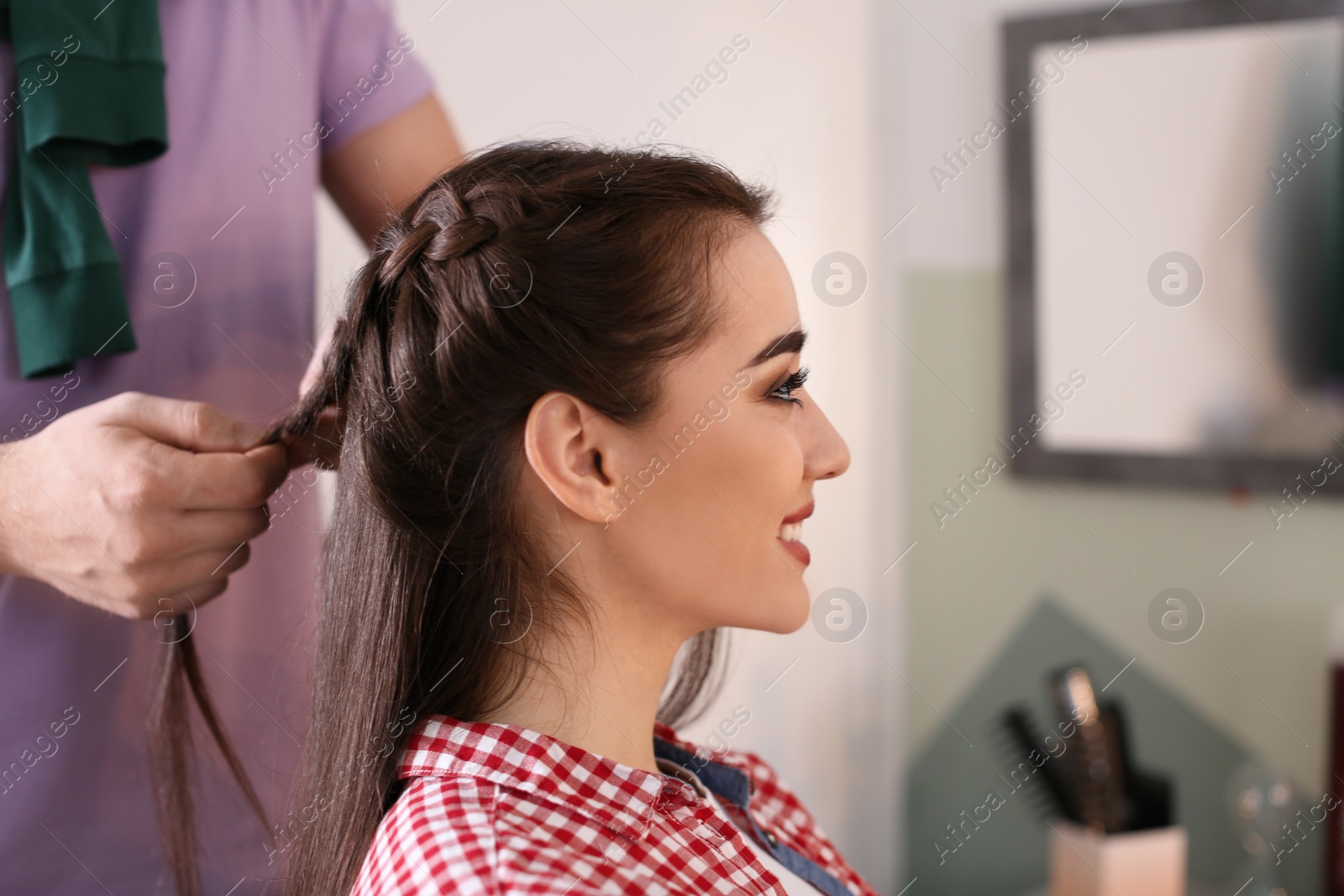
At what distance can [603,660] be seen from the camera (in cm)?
76

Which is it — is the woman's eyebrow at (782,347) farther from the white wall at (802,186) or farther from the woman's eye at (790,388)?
the white wall at (802,186)

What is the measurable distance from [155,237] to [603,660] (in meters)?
0.52

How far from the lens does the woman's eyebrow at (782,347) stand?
0.77 m

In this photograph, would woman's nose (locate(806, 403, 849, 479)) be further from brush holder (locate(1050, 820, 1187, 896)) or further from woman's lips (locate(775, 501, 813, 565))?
brush holder (locate(1050, 820, 1187, 896))

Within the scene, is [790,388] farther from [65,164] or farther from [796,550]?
[65,164]

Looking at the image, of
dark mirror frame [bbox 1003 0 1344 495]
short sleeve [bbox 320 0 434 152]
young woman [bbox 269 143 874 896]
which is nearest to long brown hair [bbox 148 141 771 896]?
young woman [bbox 269 143 874 896]

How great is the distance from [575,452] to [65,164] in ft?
1.55

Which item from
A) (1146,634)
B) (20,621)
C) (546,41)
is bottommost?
(1146,634)

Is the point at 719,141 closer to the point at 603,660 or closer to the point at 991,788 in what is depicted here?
the point at 603,660

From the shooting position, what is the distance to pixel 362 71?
1001mm

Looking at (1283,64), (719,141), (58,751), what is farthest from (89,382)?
(1283,64)

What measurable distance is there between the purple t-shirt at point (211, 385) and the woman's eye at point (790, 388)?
0.47 metres

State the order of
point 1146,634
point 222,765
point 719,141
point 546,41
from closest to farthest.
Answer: point 222,765, point 546,41, point 719,141, point 1146,634

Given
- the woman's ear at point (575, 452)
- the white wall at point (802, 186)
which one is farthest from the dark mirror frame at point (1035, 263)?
the woman's ear at point (575, 452)
